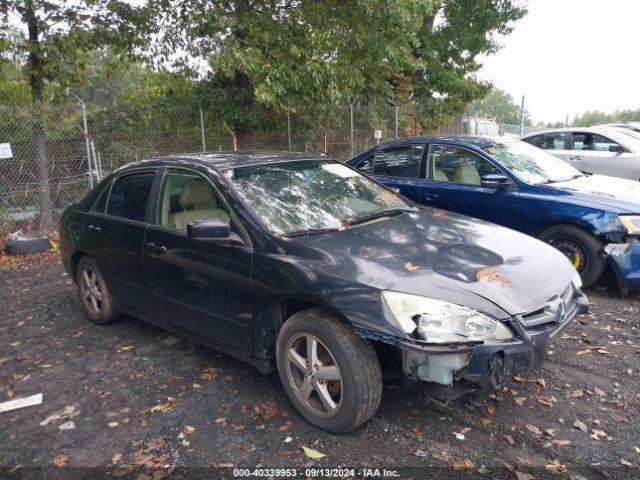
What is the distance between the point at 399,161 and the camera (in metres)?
6.89

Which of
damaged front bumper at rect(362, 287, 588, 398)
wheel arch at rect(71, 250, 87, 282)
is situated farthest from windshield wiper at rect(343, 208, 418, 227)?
wheel arch at rect(71, 250, 87, 282)

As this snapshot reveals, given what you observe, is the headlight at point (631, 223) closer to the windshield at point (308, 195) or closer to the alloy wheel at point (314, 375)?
the windshield at point (308, 195)

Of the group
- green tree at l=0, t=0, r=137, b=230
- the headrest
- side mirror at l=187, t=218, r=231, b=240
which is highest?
green tree at l=0, t=0, r=137, b=230

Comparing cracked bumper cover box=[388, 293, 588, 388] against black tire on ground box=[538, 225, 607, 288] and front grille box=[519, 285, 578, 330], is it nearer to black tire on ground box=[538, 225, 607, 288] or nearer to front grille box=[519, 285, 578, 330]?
front grille box=[519, 285, 578, 330]

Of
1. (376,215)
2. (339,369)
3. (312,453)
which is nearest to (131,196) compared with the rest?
Result: (376,215)

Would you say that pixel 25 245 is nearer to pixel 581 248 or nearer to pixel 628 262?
pixel 581 248

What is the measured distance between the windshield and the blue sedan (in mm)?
1899

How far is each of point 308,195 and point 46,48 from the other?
22.7 ft

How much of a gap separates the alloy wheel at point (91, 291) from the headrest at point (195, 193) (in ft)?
4.66

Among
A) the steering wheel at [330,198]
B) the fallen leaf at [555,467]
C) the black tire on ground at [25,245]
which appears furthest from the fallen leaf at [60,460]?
the black tire on ground at [25,245]

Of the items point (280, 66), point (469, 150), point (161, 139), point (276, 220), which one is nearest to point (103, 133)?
point (161, 139)

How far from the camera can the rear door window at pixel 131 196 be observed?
431 cm

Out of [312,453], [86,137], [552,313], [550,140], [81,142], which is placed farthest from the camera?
[550,140]

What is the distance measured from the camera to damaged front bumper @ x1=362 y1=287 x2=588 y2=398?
8.92 ft
